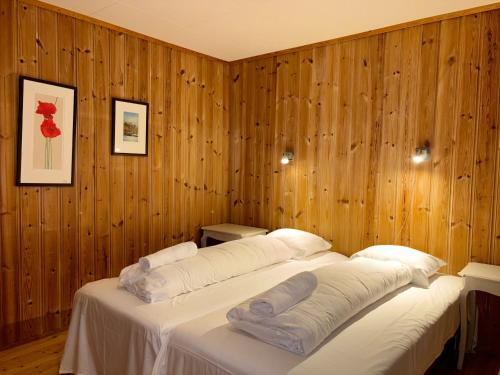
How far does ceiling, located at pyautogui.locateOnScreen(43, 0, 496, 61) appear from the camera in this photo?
101 inches

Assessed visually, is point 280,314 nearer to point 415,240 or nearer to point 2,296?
point 415,240

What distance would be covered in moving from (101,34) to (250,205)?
6.89ft


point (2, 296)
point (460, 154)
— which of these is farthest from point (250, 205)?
point (2, 296)

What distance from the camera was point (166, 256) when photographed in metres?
2.32

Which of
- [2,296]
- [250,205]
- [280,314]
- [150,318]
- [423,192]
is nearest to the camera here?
[280,314]

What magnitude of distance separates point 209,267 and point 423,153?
1.78 meters

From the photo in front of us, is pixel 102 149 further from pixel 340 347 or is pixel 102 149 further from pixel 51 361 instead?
pixel 340 347

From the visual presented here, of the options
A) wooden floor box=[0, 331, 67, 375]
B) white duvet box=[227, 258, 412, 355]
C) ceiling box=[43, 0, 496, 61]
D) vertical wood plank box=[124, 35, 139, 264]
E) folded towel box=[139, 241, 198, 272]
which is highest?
ceiling box=[43, 0, 496, 61]

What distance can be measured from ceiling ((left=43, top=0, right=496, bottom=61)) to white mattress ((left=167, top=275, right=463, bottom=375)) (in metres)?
1.98

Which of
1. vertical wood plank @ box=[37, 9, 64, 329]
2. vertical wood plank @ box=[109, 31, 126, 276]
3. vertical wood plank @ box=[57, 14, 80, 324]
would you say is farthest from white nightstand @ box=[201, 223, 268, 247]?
vertical wood plank @ box=[37, 9, 64, 329]

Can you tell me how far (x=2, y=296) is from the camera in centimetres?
257

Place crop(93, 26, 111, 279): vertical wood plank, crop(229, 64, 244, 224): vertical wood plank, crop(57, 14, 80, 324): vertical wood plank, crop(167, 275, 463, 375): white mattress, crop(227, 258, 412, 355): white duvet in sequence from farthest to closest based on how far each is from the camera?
crop(229, 64, 244, 224): vertical wood plank < crop(93, 26, 111, 279): vertical wood plank < crop(57, 14, 80, 324): vertical wood plank < crop(227, 258, 412, 355): white duvet < crop(167, 275, 463, 375): white mattress

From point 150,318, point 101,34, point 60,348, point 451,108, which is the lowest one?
point 60,348

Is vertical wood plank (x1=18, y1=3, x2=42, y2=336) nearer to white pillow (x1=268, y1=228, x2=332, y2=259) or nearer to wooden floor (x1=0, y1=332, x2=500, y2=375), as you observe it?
wooden floor (x1=0, y1=332, x2=500, y2=375)
